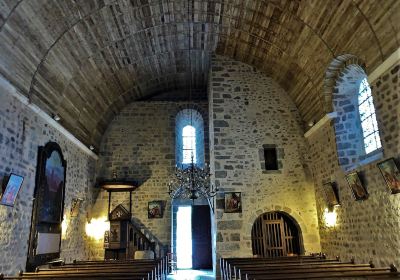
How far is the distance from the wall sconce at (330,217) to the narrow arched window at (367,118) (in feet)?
6.52

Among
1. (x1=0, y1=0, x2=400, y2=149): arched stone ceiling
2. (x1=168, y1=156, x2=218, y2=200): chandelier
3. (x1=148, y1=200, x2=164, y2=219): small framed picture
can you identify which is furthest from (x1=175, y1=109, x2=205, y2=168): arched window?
(x1=0, y1=0, x2=400, y2=149): arched stone ceiling

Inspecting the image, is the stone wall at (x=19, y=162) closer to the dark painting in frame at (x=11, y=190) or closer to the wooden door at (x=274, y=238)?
the dark painting in frame at (x=11, y=190)

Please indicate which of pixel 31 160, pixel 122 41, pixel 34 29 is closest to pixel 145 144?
pixel 122 41

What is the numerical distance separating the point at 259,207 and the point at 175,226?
404cm

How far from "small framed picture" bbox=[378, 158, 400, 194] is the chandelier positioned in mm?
4421

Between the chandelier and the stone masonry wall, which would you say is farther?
the stone masonry wall

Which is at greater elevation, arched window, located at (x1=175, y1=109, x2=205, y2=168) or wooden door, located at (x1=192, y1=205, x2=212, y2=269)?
arched window, located at (x1=175, y1=109, x2=205, y2=168)

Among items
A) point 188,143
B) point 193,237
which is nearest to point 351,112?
point 188,143

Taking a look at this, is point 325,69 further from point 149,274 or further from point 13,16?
point 13,16

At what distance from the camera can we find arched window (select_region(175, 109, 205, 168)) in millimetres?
14102

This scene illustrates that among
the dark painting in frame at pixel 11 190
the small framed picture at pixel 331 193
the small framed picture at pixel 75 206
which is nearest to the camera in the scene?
the dark painting in frame at pixel 11 190

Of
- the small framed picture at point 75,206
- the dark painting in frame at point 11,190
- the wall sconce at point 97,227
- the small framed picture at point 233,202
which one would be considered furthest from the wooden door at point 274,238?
the dark painting in frame at point 11,190

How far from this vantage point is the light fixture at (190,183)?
9.22 metres

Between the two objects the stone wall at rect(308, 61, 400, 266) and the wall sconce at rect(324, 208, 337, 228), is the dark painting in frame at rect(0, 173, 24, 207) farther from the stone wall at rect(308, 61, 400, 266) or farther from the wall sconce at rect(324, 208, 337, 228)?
the wall sconce at rect(324, 208, 337, 228)
